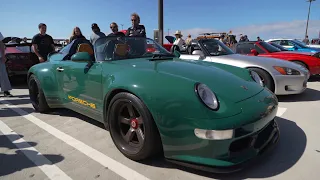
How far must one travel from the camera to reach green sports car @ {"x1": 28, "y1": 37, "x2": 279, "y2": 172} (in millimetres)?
1917

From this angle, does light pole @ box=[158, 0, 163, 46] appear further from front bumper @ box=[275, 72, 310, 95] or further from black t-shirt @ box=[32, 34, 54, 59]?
front bumper @ box=[275, 72, 310, 95]

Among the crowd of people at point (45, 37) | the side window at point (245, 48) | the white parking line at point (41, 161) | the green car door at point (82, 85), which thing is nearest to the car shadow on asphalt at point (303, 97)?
the side window at point (245, 48)

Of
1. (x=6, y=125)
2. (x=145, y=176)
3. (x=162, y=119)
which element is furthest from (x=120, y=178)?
(x=6, y=125)

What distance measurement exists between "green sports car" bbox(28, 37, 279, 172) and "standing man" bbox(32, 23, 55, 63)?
3458 millimetres

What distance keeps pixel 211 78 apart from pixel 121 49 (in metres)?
1.34

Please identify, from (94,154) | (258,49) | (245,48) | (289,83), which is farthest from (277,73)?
(94,154)

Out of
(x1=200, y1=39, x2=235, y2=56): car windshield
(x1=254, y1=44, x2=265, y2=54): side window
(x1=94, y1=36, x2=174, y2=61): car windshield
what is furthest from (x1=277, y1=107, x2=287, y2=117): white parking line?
(x1=254, y1=44, x2=265, y2=54): side window

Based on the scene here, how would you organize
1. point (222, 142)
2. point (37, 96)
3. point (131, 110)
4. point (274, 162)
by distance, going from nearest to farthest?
point (222, 142), point (274, 162), point (131, 110), point (37, 96)

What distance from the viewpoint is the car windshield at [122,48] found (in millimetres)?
3018

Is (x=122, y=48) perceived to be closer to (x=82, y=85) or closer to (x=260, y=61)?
(x=82, y=85)

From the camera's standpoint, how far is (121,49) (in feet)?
10.3

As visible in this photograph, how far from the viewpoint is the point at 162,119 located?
2.03 metres

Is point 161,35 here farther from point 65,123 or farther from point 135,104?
point 135,104

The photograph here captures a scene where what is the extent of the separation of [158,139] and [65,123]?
6.63ft
